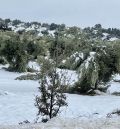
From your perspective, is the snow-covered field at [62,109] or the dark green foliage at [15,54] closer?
the snow-covered field at [62,109]

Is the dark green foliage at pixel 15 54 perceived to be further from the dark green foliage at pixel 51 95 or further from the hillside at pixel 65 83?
the dark green foliage at pixel 51 95

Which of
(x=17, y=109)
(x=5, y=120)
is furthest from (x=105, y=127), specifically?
(x=17, y=109)

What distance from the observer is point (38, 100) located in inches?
615

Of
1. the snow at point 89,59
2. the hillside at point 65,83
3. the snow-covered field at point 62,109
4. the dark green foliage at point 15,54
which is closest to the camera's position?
the snow-covered field at point 62,109

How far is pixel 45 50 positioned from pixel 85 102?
3084 centimetres

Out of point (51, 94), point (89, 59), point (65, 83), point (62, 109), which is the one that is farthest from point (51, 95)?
point (89, 59)

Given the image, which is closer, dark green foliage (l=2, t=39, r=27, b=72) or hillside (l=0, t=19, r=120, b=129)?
hillside (l=0, t=19, r=120, b=129)

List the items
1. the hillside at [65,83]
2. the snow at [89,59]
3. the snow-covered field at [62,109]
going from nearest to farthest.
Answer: the snow-covered field at [62,109]
the hillside at [65,83]
the snow at [89,59]

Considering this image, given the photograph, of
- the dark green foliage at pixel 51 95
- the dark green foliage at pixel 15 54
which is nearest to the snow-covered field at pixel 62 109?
the dark green foliage at pixel 51 95

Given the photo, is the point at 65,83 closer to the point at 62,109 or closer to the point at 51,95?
the point at 51,95

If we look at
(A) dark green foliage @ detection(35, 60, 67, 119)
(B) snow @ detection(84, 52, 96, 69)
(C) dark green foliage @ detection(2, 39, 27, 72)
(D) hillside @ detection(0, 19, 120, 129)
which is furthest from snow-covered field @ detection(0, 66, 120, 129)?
(C) dark green foliage @ detection(2, 39, 27, 72)

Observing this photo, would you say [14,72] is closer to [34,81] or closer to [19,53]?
[19,53]

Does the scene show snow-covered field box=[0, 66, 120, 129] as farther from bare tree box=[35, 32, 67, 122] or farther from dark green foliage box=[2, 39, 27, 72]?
dark green foliage box=[2, 39, 27, 72]

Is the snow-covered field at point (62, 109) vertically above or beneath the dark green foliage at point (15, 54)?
beneath
